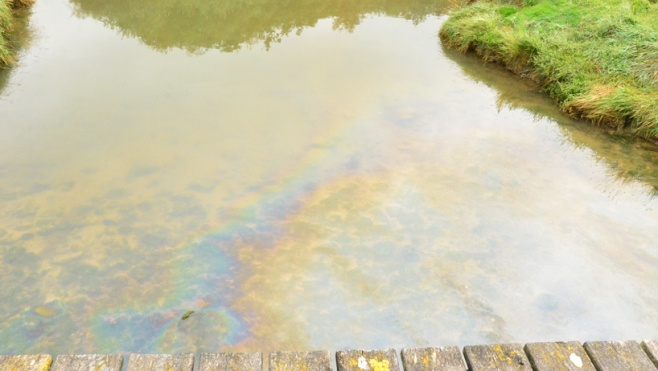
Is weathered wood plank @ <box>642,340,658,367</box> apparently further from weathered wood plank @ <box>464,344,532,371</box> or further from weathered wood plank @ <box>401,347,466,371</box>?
weathered wood plank @ <box>401,347,466,371</box>

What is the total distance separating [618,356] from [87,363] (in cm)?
210

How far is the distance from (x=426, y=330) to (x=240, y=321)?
45.1 inches

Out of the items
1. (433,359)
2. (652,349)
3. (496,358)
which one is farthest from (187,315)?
(652,349)

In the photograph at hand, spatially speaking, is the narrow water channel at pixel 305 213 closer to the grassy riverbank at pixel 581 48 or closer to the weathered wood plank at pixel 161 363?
the grassy riverbank at pixel 581 48

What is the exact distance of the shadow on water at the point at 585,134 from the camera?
4660mm

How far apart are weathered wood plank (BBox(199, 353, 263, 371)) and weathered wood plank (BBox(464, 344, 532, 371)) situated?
0.84 m

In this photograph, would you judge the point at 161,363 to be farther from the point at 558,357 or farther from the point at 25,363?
the point at 558,357

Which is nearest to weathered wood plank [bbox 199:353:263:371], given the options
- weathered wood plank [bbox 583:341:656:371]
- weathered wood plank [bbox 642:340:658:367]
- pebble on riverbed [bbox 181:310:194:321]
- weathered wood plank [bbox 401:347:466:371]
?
weathered wood plank [bbox 401:347:466:371]

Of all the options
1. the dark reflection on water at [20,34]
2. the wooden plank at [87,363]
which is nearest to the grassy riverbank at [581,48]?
the wooden plank at [87,363]

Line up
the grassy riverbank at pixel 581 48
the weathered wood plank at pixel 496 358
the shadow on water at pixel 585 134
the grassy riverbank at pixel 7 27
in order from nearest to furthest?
the weathered wood plank at pixel 496 358 < the shadow on water at pixel 585 134 < the grassy riverbank at pixel 581 48 < the grassy riverbank at pixel 7 27

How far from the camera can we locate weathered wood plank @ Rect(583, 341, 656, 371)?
1970 mm

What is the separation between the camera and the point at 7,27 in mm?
6750

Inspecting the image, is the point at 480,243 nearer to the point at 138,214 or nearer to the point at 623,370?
the point at 623,370

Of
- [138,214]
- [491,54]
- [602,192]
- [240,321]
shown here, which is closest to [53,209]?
[138,214]
